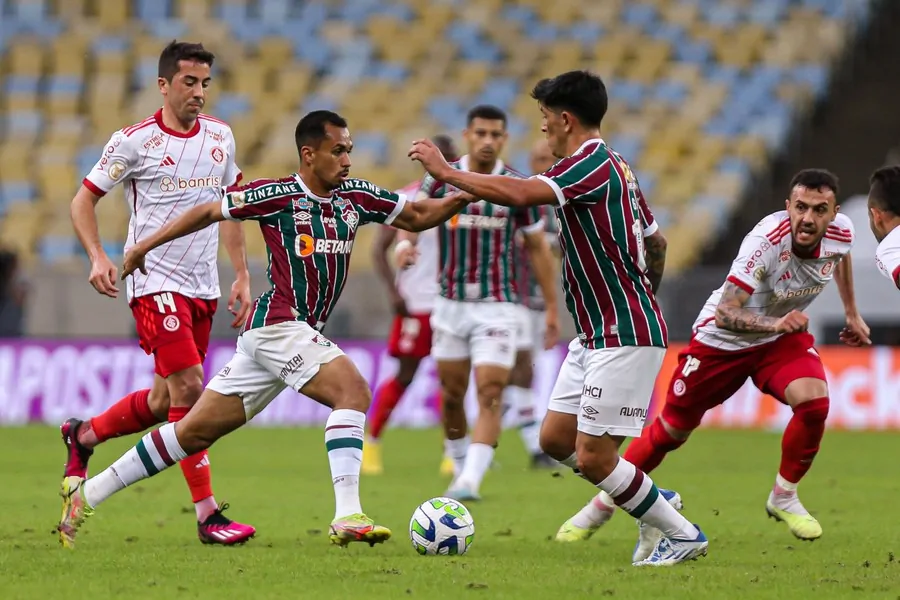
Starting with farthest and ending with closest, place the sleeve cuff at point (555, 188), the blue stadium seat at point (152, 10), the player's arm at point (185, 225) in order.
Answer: the blue stadium seat at point (152, 10), the player's arm at point (185, 225), the sleeve cuff at point (555, 188)

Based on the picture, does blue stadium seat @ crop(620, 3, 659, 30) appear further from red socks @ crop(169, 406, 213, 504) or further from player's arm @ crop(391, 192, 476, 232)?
red socks @ crop(169, 406, 213, 504)

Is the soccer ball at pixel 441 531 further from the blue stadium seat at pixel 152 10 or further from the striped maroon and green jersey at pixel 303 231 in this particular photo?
the blue stadium seat at pixel 152 10

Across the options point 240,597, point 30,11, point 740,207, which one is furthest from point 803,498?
point 30,11

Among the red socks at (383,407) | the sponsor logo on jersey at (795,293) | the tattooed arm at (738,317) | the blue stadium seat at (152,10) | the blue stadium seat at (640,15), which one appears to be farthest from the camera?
the blue stadium seat at (152,10)

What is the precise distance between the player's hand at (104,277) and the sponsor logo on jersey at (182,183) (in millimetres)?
768

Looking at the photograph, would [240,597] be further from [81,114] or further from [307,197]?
[81,114]

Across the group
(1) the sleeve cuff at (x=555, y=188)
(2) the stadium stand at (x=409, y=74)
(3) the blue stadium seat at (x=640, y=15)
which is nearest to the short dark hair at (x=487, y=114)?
(1) the sleeve cuff at (x=555, y=188)

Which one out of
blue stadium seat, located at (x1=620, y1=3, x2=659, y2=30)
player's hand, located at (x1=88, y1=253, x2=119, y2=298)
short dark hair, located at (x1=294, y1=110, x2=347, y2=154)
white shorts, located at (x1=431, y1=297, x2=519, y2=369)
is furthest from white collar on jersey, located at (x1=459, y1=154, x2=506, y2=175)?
blue stadium seat, located at (x1=620, y1=3, x2=659, y2=30)

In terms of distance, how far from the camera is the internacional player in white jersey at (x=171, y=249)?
7988mm

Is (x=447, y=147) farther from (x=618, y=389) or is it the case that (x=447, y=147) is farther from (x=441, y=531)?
(x=618, y=389)

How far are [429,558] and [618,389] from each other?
4.19 ft

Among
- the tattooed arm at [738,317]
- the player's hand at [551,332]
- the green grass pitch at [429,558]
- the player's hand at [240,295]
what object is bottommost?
the green grass pitch at [429,558]

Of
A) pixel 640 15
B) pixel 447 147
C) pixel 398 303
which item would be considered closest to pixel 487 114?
pixel 447 147

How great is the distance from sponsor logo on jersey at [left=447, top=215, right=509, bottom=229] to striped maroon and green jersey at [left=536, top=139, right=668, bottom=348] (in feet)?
11.7
